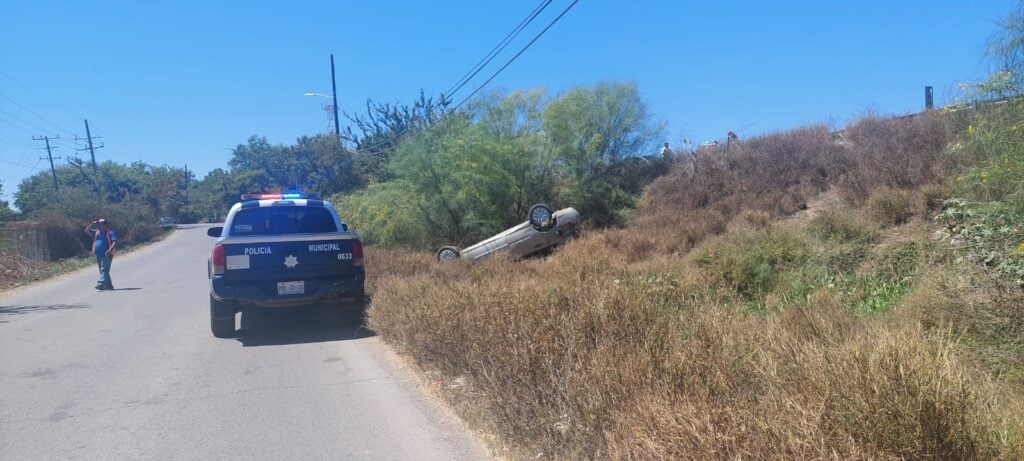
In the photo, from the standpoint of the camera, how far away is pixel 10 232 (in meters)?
28.8

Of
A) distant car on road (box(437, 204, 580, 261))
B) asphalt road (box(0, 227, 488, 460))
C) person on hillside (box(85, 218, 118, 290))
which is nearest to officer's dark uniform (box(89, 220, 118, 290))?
person on hillside (box(85, 218, 118, 290))

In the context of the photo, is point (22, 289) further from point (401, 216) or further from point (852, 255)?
point (852, 255)

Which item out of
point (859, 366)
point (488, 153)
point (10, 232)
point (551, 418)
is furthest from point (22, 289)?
point (859, 366)

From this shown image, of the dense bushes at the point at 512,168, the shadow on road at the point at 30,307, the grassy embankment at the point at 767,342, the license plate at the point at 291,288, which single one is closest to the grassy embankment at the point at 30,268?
the shadow on road at the point at 30,307

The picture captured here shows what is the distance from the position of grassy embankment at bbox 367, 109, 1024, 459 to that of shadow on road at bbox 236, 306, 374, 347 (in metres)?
0.77

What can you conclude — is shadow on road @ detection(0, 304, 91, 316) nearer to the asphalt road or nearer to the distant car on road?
the asphalt road

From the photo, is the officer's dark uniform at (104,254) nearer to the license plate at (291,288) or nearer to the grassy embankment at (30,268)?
the grassy embankment at (30,268)

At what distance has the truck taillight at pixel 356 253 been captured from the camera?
10.1 metres

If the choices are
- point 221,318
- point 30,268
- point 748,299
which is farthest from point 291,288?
point 30,268

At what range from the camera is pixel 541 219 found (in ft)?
56.6

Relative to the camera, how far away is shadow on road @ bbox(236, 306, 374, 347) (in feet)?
32.7

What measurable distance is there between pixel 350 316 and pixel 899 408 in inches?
356

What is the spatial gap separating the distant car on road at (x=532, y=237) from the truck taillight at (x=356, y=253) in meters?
6.34

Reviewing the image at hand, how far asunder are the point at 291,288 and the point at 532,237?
317 inches
